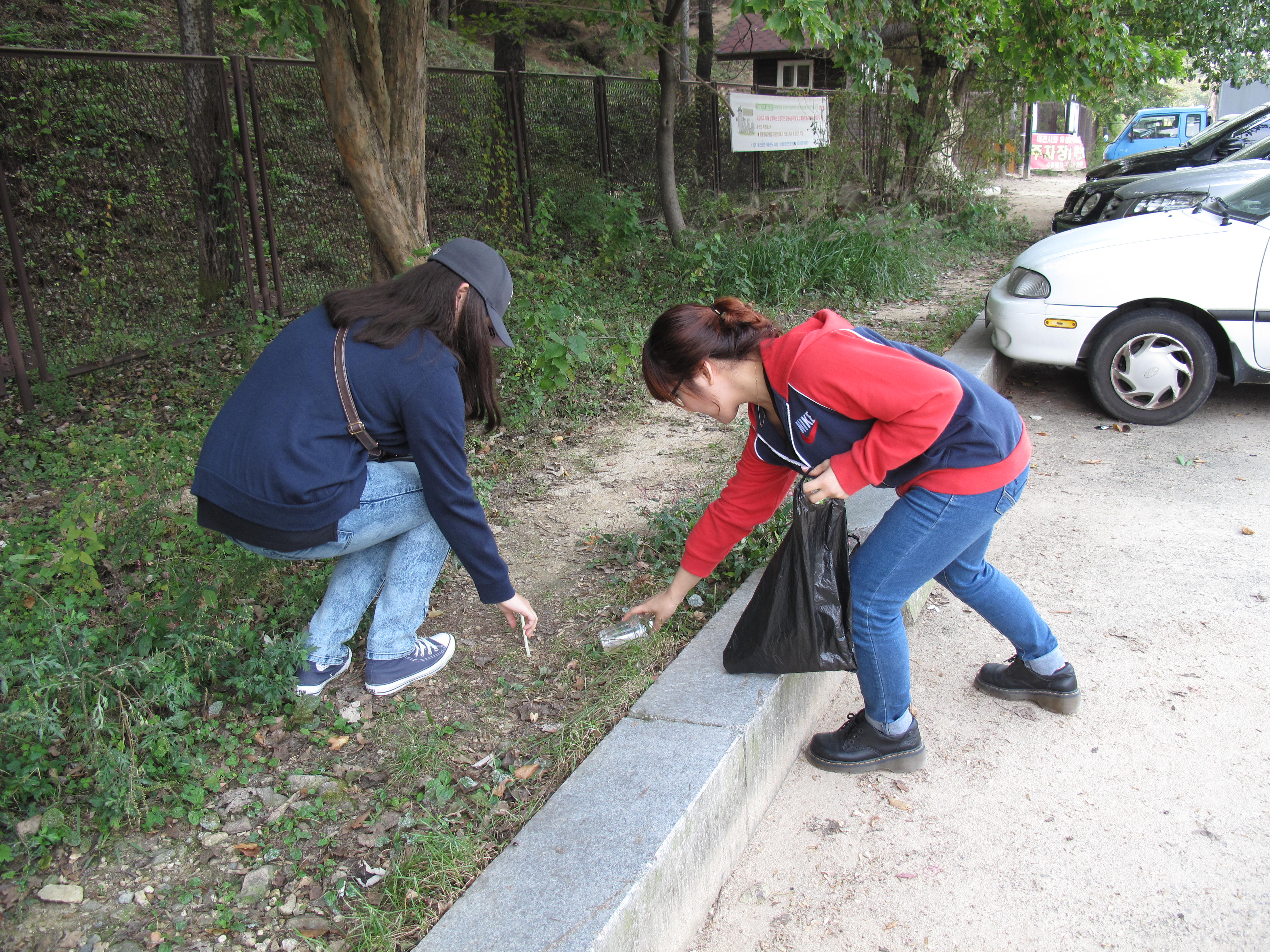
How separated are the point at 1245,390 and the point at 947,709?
192 inches

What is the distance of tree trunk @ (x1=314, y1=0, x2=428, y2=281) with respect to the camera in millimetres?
5191

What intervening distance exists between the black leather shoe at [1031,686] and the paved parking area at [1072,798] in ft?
0.15

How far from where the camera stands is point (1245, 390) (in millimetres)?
→ 6410

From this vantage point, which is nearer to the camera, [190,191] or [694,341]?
[694,341]

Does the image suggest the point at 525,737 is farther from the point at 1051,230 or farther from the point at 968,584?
the point at 1051,230

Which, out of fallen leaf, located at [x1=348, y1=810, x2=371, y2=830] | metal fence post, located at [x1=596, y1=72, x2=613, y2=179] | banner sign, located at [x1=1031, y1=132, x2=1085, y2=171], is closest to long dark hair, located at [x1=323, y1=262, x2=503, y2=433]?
fallen leaf, located at [x1=348, y1=810, x2=371, y2=830]

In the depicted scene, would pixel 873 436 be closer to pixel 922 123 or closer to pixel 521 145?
pixel 521 145

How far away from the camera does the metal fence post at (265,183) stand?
7.06 meters

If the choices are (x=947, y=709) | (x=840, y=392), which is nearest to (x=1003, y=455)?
(x=840, y=392)

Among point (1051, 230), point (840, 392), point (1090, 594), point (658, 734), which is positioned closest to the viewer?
point (840, 392)

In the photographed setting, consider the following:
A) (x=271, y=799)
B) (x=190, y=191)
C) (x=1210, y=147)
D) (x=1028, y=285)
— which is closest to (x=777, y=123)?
(x=1210, y=147)

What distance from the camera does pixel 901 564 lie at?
241 centimetres

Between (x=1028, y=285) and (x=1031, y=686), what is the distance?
3.72 metres

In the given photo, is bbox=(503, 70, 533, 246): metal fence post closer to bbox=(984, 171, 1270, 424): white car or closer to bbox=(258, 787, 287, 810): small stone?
bbox=(984, 171, 1270, 424): white car
